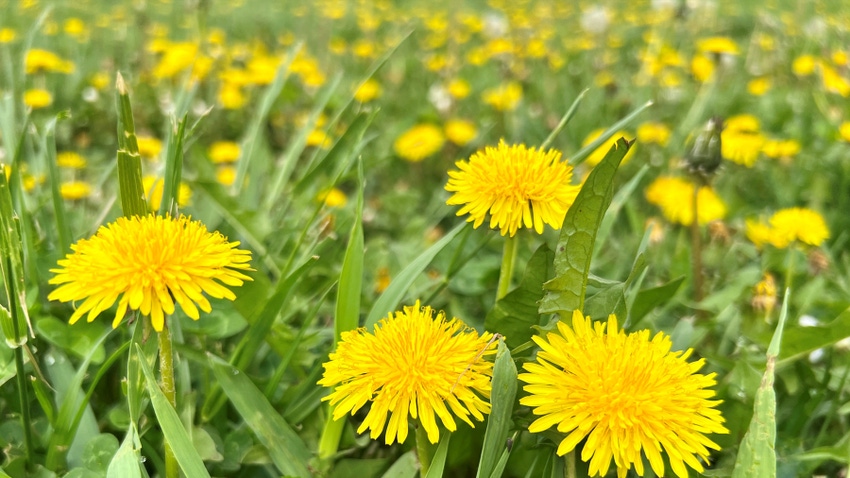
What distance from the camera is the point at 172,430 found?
24.4 inches

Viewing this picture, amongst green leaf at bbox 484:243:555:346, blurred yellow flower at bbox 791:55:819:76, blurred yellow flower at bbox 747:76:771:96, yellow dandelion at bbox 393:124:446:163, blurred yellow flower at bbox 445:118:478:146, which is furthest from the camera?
blurred yellow flower at bbox 747:76:771:96

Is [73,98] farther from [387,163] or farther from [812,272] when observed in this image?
[812,272]

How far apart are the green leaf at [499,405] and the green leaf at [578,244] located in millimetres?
108

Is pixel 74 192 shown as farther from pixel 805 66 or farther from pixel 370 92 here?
pixel 805 66

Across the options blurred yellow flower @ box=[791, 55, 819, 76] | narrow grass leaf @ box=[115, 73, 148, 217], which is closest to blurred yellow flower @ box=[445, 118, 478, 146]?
narrow grass leaf @ box=[115, 73, 148, 217]

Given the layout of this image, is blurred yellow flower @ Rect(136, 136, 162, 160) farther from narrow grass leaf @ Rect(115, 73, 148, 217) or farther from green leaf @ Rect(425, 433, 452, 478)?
green leaf @ Rect(425, 433, 452, 478)

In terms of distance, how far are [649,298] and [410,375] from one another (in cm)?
46

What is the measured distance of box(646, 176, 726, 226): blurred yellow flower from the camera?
1.55m

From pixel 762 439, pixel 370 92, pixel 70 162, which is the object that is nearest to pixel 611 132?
pixel 762 439

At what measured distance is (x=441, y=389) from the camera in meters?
0.59

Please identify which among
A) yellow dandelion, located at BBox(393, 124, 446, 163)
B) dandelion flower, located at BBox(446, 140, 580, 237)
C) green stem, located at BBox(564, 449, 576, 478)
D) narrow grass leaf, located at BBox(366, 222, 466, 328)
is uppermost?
yellow dandelion, located at BBox(393, 124, 446, 163)

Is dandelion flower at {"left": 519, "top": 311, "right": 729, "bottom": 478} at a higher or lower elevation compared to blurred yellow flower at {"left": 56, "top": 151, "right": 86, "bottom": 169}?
lower

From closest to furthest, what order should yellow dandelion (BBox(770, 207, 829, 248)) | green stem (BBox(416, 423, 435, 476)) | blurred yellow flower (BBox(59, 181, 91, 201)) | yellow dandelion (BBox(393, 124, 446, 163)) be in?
1. green stem (BBox(416, 423, 435, 476))
2. yellow dandelion (BBox(770, 207, 829, 248))
3. blurred yellow flower (BBox(59, 181, 91, 201))
4. yellow dandelion (BBox(393, 124, 446, 163))

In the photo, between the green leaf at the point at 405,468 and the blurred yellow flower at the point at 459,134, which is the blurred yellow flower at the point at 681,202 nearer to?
the blurred yellow flower at the point at 459,134
